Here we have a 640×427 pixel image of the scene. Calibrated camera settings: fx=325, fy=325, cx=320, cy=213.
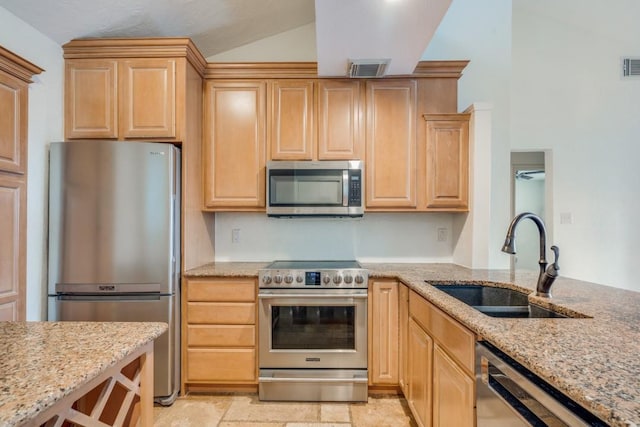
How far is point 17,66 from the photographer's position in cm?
189

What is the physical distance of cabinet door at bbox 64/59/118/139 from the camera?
2328mm

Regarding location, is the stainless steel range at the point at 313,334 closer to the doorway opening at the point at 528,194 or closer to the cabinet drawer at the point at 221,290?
the cabinet drawer at the point at 221,290

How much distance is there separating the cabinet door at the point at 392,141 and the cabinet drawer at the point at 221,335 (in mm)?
1362

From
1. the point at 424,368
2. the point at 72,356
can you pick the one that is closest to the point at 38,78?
the point at 72,356

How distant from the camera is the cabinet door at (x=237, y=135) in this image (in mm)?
2664

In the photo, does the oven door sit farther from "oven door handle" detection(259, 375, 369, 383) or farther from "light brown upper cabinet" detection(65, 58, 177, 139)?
A: "light brown upper cabinet" detection(65, 58, 177, 139)

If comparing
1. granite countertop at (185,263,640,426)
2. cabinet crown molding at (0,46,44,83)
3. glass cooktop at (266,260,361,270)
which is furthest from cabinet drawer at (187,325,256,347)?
cabinet crown molding at (0,46,44,83)

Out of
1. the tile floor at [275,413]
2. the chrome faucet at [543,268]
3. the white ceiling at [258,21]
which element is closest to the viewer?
the chrome faucet at [543,268]

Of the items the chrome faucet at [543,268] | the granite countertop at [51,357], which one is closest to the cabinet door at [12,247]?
the granite countertop at [51,357]

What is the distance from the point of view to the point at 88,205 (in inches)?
84.5

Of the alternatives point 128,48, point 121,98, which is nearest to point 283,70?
point 128,48

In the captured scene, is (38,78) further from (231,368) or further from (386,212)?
(386,212)

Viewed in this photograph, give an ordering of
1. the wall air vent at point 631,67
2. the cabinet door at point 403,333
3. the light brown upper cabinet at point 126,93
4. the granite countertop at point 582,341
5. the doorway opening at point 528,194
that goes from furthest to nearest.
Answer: the doorway opening at point 528,194
the wall air vent at point 631,67
the light brown upper cabinet at point 126,93
the cabinet door at point 403,333
the granite countertop at point 582,341

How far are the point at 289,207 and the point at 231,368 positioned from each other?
1.25m
